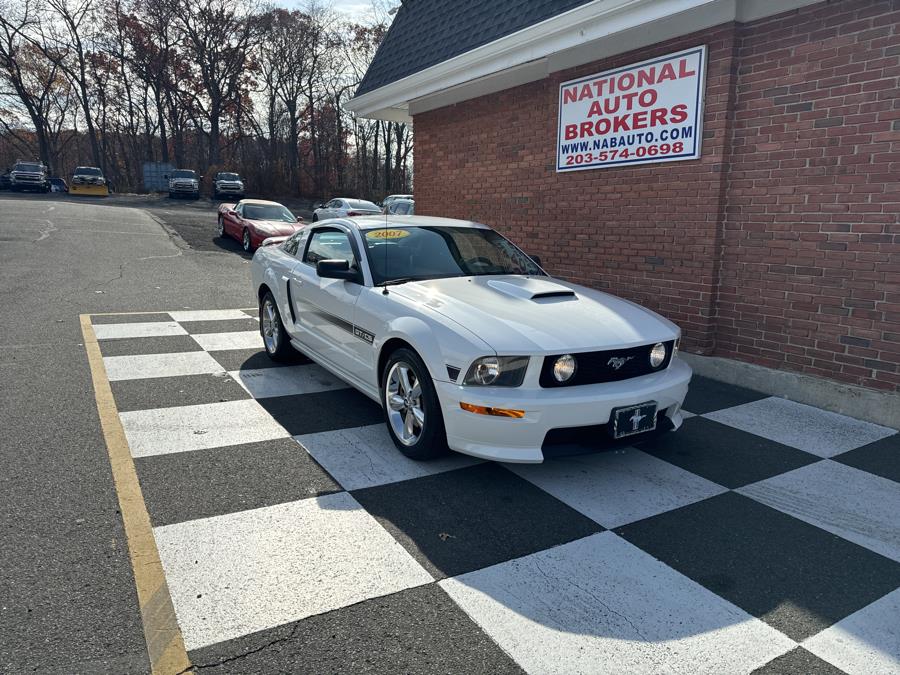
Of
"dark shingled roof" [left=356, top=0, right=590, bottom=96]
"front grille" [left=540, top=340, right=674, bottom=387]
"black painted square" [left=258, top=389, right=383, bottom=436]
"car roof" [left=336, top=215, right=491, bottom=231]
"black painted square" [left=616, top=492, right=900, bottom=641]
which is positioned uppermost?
"dark shingled roof" [left=356, top=0, right=590, bottom=96]

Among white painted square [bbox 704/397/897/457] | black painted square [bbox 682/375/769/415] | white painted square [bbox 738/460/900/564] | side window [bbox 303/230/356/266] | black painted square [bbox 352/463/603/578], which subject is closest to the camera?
black painted square [bbox 352/463/603/578]

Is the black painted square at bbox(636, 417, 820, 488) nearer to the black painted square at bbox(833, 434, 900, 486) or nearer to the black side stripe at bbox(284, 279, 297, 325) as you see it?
the black painted square at bbox(833, 434, 900, 486)

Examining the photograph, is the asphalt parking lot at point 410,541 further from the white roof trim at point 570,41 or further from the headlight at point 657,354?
the white roof trim at point 570,41

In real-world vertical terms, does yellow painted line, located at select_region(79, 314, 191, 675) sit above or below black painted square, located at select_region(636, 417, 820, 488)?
above

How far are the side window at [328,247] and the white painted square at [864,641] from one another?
3.73 meters

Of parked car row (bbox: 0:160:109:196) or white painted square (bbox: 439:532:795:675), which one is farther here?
parked car row (bbox: 0:160:109:196)

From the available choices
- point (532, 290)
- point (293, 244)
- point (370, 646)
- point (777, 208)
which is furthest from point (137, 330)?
point (777, 208)

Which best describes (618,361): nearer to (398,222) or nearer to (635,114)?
(398,222)

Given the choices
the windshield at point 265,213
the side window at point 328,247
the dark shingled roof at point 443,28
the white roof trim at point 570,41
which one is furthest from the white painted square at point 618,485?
the windshield at point 265,213

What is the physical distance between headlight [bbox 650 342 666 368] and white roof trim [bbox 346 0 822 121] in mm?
3217

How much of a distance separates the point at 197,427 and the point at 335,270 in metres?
1.48

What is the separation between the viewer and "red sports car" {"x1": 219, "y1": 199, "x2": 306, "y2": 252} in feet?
51.0

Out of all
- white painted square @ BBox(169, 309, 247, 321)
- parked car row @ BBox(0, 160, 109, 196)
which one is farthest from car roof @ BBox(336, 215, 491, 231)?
parked car row @ BBox(0, 160, 109, 196)

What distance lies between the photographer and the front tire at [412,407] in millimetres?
3826
